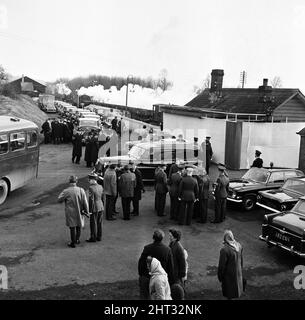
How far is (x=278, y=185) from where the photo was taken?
1502 cm

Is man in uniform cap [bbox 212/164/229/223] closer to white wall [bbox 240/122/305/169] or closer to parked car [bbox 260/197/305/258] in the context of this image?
parked car [bbox 260/197/305/258]

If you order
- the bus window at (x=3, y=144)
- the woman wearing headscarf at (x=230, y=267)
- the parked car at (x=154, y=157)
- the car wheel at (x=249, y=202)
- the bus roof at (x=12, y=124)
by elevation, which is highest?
the bus roof at (x=12, y=124)

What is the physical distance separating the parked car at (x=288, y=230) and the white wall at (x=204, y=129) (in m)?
12.6

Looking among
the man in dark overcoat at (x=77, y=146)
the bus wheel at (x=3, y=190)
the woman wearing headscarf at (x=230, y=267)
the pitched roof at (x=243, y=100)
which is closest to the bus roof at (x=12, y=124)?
the bus wheel at (x=3, y=190)

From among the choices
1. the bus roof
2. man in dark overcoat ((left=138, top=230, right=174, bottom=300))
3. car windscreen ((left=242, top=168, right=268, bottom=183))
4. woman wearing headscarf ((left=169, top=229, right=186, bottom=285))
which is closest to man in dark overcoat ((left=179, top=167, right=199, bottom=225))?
car windscreen ((left=242, top=168, right=268, bottom=183))

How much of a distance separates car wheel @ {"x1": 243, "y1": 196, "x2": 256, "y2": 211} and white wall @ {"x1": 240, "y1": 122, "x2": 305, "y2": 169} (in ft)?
26.6

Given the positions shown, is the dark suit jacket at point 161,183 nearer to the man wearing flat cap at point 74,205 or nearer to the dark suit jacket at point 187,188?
the dark suit jacket at point 187,188

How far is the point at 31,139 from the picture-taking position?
1625 centimetres

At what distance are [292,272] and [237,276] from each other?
3110 mm

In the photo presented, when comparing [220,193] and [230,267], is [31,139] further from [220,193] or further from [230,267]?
[230,267]

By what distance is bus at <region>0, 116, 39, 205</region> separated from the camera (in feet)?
47.7

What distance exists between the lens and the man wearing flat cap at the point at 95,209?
424 inches

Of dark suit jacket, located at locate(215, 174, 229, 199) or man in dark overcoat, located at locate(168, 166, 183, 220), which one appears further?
man in dark overcoat, located at locate(168, 166, 183, 220)
